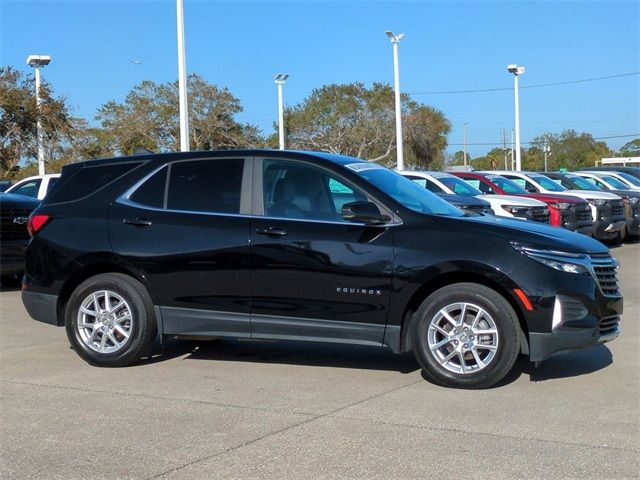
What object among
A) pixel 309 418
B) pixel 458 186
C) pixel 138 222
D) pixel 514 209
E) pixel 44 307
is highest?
pixel 458 186

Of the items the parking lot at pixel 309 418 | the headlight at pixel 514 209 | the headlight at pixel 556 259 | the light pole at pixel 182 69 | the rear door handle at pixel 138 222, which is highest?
the light pole at pixel 182 69

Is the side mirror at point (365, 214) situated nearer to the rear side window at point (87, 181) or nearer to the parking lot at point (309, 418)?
the parking lot at point (309, 418)

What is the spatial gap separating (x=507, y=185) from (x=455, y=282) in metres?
12.6

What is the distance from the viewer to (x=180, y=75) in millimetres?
20609

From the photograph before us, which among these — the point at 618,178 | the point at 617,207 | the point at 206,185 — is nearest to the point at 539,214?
the point at 617,207

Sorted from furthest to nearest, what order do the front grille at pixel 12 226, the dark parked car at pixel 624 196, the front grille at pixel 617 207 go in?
the dark parked car at pixel 624 196 < the front grille at pixel 617 207 < the front grille at pixel 12 226

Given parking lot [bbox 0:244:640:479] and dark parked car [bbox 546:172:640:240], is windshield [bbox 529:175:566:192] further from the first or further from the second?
parking lot [bbox 0:244:640:479]

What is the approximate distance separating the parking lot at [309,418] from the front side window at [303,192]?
139 cm

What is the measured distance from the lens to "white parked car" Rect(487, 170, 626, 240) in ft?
60.9

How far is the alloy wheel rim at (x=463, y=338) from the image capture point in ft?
20.9

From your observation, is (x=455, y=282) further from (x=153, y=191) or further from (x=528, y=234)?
(x=153, y=191)

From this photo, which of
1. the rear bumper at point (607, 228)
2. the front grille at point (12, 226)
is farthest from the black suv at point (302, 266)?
the rear bumper at point (607, 228)

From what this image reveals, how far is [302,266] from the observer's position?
679cm

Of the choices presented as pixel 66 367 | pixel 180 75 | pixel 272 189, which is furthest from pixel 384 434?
pixel 180 75
